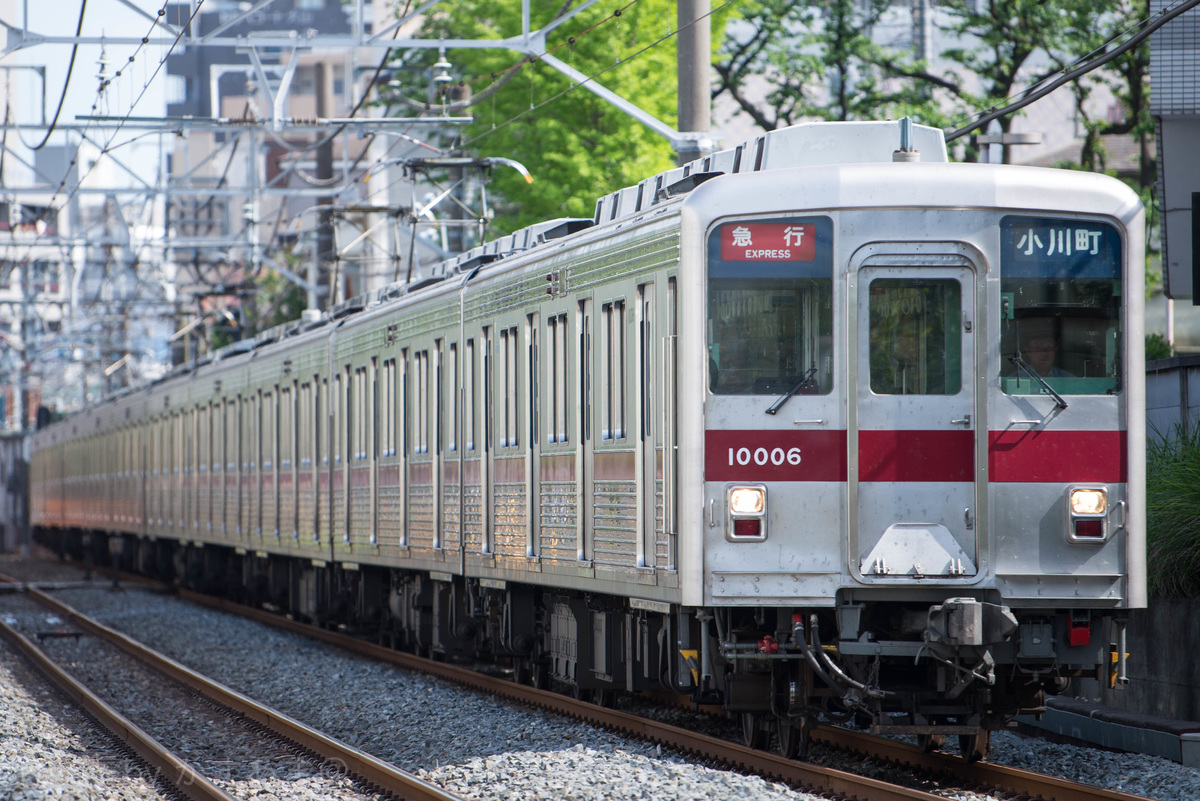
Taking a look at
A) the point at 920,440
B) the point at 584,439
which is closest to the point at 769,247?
the point at 920,440

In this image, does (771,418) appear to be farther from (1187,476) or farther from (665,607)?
(1187,476)

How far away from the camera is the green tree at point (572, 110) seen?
25000 millimetres

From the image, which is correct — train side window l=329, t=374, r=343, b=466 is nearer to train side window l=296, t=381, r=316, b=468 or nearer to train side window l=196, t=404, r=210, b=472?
train side window l=296, t=381, r=316, b=468

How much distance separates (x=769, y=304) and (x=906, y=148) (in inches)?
50.6

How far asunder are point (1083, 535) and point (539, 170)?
17.8m

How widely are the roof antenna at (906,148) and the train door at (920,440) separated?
78cm

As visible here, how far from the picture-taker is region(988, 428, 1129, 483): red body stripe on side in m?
8.68

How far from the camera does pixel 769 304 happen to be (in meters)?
8.81

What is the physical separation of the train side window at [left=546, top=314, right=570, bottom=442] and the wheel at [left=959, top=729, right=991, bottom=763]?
3.37 m

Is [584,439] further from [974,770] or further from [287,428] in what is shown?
[287,428]

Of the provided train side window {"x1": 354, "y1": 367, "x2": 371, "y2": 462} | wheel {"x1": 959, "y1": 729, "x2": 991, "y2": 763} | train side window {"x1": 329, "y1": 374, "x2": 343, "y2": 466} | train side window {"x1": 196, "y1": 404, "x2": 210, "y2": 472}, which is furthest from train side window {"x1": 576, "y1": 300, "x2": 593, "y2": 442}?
train side window {"x1": 196, "y1": 404, "x2": 210, "y2": 472}

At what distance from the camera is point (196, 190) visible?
24.5m

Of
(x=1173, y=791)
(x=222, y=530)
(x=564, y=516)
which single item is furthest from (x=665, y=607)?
(x=222, y=530)

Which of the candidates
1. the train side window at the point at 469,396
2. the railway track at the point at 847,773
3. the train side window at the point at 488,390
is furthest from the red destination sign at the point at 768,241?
the train side window at the point at 469,396
